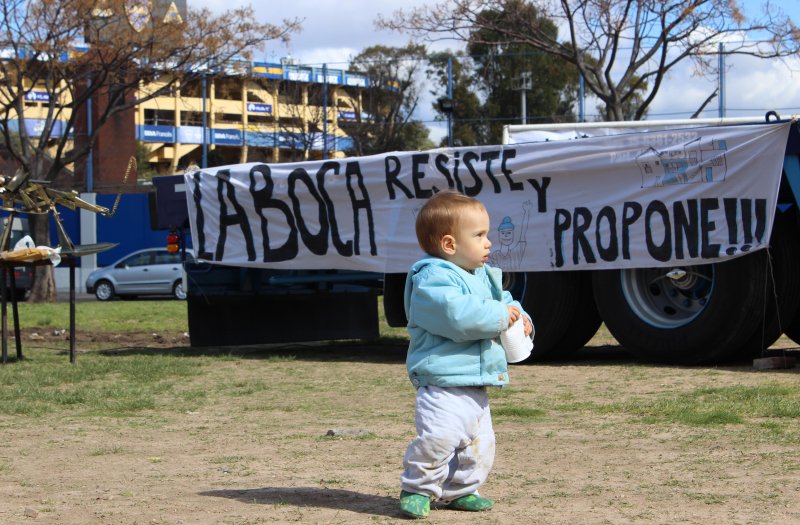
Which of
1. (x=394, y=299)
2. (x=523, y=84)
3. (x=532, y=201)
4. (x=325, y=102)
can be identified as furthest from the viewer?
(x=325, y=102)

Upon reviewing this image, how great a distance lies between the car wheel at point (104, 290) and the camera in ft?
97.7

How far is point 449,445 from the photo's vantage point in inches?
177

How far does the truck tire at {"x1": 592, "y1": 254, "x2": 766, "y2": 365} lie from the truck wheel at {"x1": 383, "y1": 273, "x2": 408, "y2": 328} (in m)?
1.93

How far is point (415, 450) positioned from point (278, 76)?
37.3 m

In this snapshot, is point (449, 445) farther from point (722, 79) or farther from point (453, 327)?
point (722, 79)

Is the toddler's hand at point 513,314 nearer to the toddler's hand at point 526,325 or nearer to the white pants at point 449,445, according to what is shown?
the toddler's hand at point 526,325

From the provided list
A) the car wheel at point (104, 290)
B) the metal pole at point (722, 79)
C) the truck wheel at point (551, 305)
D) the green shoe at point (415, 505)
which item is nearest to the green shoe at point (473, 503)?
the green shoe at point (415, 505)

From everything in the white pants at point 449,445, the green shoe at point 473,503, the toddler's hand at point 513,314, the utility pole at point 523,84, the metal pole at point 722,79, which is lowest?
the green shoe at point 473,503

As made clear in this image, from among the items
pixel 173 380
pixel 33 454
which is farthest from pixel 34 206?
pixel 33 454

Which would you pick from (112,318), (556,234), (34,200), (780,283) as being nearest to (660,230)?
(556,234)

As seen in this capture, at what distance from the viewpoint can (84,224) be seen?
125 ft

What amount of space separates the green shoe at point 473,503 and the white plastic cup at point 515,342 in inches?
22.9

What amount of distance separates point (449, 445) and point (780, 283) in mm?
5839

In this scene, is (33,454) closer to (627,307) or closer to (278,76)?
(627,307)
